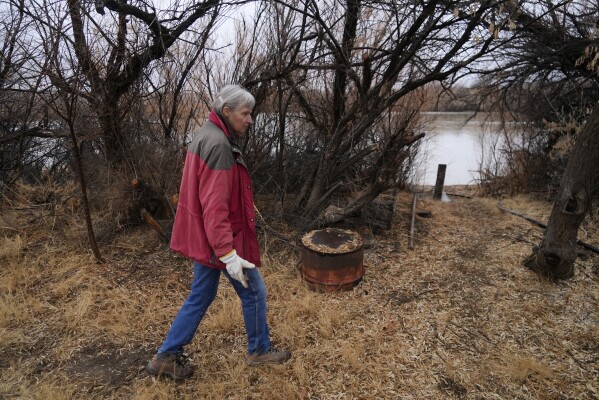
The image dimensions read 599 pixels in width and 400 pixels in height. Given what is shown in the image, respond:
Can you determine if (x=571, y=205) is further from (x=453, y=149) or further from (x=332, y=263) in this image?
(x=453, y=149)

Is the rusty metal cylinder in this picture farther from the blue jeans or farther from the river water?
the river water

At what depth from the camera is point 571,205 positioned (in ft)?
13.6

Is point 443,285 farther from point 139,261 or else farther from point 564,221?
point 139,261

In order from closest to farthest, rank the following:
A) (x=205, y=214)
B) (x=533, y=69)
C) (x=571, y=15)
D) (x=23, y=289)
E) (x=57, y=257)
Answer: (x=205, y=214)
(x=23, y=289)
(x=57, y=257)
(x=571, y=15)
(x=533, y=69)

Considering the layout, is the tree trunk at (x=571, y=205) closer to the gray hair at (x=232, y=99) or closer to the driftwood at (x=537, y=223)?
the driftwood at (x=537, y=223)

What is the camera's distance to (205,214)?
7.42 ft

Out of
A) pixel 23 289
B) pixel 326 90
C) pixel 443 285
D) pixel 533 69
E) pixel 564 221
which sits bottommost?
pixel 23 289

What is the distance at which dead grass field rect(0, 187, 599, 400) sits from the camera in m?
2.74

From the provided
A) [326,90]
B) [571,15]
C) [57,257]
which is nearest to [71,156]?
[57,257]

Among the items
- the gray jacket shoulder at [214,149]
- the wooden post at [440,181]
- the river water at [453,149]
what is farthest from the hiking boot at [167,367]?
the river water at [453,149]

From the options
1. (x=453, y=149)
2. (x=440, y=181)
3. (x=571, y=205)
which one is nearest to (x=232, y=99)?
(x=571, y=205)

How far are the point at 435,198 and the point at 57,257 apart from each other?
7.85 metres

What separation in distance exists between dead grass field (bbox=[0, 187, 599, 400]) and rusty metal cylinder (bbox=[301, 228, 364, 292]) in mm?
142

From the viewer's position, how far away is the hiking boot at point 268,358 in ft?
9.37
